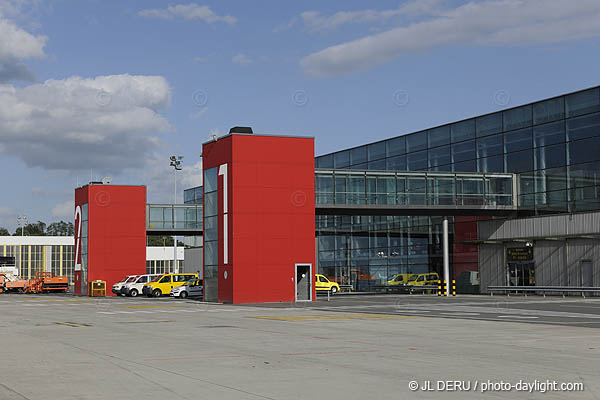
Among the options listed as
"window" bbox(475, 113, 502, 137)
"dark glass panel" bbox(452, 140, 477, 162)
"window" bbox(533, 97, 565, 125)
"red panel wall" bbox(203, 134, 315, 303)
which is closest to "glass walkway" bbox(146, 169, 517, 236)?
"window" bbox(475, 113, 502, 137)

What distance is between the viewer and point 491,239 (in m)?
53.9

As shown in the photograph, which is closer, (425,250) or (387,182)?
(387,182)

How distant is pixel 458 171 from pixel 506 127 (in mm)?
5155

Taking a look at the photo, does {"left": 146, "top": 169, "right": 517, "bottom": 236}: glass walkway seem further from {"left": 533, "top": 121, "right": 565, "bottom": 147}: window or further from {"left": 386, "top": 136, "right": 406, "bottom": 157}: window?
{"left": 386, "top": 136, "right": 406, "bottom": 157}: window

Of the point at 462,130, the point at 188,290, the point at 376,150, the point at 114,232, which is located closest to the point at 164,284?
the point at 188,290

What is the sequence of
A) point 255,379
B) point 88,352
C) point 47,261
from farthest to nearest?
point 47,261 < point 88,352 < point 255,379

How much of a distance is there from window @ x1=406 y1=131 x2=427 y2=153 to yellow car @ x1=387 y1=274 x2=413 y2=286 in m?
10.6

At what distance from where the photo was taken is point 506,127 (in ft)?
178

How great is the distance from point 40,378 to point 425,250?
4918cm

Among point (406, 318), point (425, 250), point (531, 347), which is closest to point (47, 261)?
point (425, 250)

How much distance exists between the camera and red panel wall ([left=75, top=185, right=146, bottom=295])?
64188mm

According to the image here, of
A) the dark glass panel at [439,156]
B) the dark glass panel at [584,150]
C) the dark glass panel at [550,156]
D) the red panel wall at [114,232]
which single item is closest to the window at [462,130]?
the dark glass panel at [439,156]

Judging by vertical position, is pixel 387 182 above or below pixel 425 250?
above

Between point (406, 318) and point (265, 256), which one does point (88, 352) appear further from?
point (265, 256)
